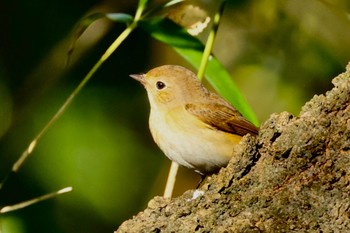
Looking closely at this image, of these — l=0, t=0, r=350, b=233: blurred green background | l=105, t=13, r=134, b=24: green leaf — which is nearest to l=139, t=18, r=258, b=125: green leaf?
l=105, t=13, r=134, b=24: green leaf

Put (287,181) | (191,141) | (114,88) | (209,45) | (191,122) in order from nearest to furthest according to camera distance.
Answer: (287,181) < (209,45) < (191,141) < (191,122) < (114,88)

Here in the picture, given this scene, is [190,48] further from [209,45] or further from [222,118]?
[222,118]

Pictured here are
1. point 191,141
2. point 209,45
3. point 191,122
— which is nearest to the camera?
point 209,45

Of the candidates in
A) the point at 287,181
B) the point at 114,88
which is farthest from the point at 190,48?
the point at 114,88

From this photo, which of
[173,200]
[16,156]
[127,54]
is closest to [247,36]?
[127,54]

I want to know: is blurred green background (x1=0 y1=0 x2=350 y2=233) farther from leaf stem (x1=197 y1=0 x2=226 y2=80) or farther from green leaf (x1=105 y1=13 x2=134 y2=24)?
leaf stem (x1=197 y1=0 x2=226 y2=80)

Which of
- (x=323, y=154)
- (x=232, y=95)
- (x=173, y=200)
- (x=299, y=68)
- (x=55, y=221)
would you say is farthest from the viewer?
(x=299, y=68)

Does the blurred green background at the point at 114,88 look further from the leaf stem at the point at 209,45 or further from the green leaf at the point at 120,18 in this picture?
the leaf stem at the point at 209,45

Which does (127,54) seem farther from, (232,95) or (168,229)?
(168,229)
